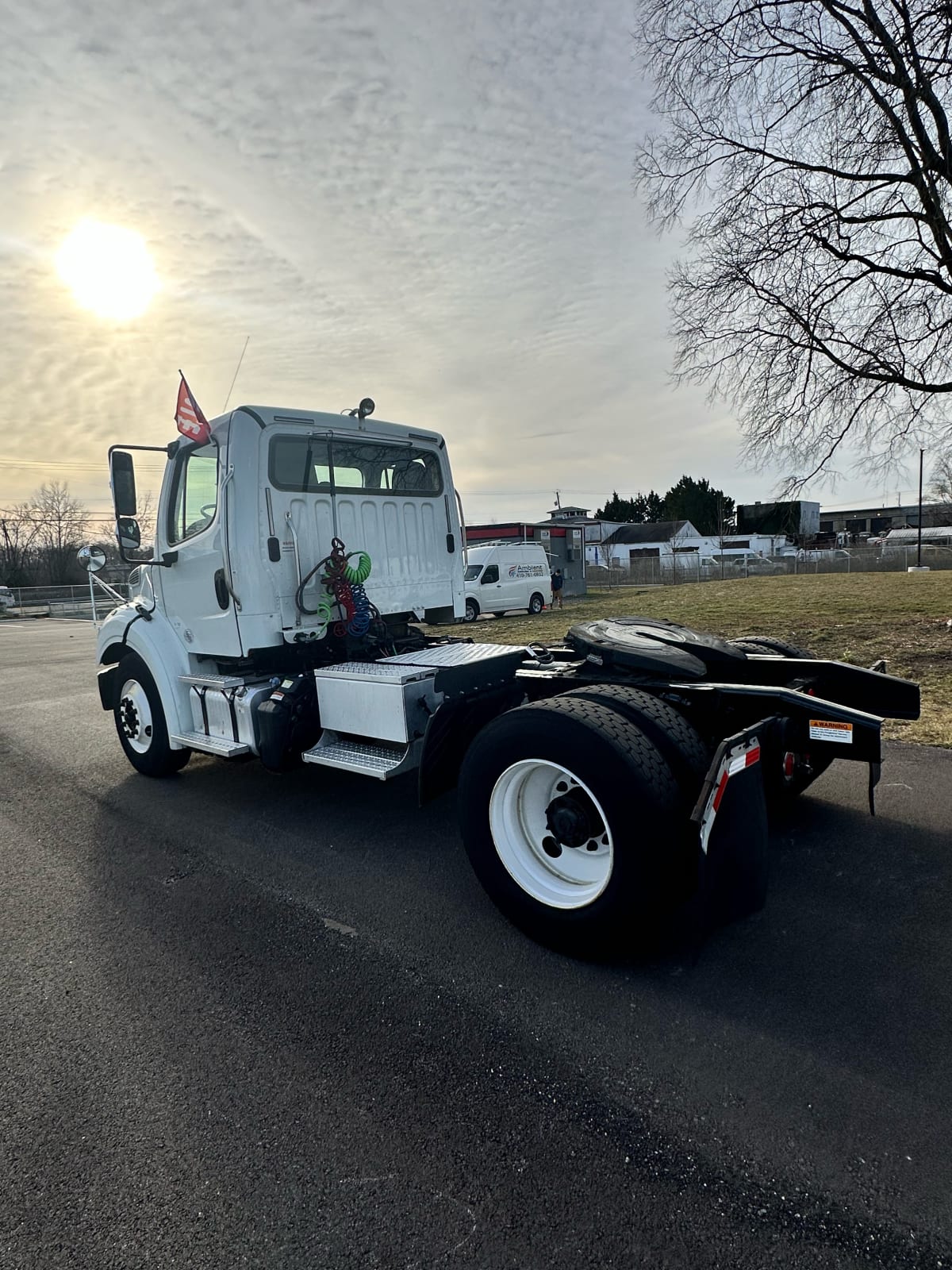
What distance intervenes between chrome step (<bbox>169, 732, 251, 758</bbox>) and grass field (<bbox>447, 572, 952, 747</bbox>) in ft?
17.6

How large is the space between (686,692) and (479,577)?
18380 millimetres

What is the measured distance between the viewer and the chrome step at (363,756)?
4.38m

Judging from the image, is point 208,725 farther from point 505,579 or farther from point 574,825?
point 505,579

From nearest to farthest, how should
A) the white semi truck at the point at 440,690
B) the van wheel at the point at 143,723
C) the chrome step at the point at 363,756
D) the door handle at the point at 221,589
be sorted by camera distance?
the white semi truck at the point at 440,690
the chrome step at the point at 363,756
the door handle at the point at 221,589
the van wheel at the point at 143,723

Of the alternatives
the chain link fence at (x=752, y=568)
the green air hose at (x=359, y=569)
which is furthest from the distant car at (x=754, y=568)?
the green air hose at (x=359, y=569)

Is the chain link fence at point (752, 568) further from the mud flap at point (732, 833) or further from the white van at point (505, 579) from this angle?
the mud flap at point (732, 833)

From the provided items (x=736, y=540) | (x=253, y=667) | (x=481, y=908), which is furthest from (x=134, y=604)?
(x=736, y=540)

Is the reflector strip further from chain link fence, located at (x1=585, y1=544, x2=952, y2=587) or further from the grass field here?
chain link fence, located at (x1=585, y1=544, x2=952, y2=587)

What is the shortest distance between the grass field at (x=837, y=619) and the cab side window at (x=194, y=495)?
5880 millimetres

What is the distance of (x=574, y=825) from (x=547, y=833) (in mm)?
312

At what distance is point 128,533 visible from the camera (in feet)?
18.3

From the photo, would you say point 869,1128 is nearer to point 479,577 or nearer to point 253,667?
point 253,667

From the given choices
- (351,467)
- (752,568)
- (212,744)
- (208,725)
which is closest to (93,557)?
(208,725)

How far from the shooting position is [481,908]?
3727 mm
